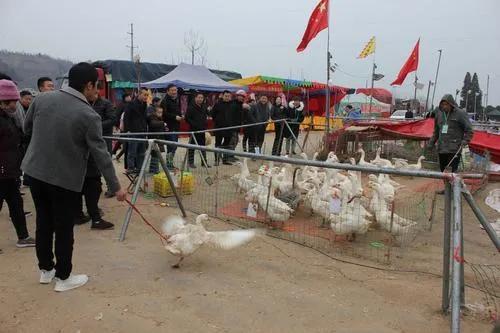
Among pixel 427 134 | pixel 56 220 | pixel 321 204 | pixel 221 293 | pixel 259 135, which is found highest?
pixel 427 134

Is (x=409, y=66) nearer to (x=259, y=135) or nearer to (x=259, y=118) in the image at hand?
(x=259, y=118)

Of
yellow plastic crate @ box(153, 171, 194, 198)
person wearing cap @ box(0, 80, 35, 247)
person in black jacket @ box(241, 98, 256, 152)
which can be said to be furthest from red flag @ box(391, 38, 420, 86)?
person wearing cap @ box(0, 80, 35, 247)

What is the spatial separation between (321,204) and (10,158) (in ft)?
13.0

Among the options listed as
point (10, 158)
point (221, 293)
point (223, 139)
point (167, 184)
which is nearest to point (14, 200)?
point (10, 158)

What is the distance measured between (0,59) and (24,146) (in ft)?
102

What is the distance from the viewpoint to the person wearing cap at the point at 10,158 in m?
4.45

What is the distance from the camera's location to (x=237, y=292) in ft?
12.4

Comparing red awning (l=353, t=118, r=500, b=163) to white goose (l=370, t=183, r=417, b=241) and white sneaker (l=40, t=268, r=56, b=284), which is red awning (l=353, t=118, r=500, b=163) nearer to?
white goose (l=370, t=183, r=417, b=241)

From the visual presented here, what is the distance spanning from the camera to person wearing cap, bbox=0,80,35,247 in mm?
4453

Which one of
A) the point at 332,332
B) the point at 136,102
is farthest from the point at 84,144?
the point at 136,102

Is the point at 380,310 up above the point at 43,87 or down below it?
below

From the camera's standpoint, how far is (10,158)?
14.8ft

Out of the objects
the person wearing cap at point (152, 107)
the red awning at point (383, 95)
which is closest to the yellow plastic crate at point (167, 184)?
the person wearing cap at point (152, 107)

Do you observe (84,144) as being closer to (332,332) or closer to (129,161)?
(332,332)
